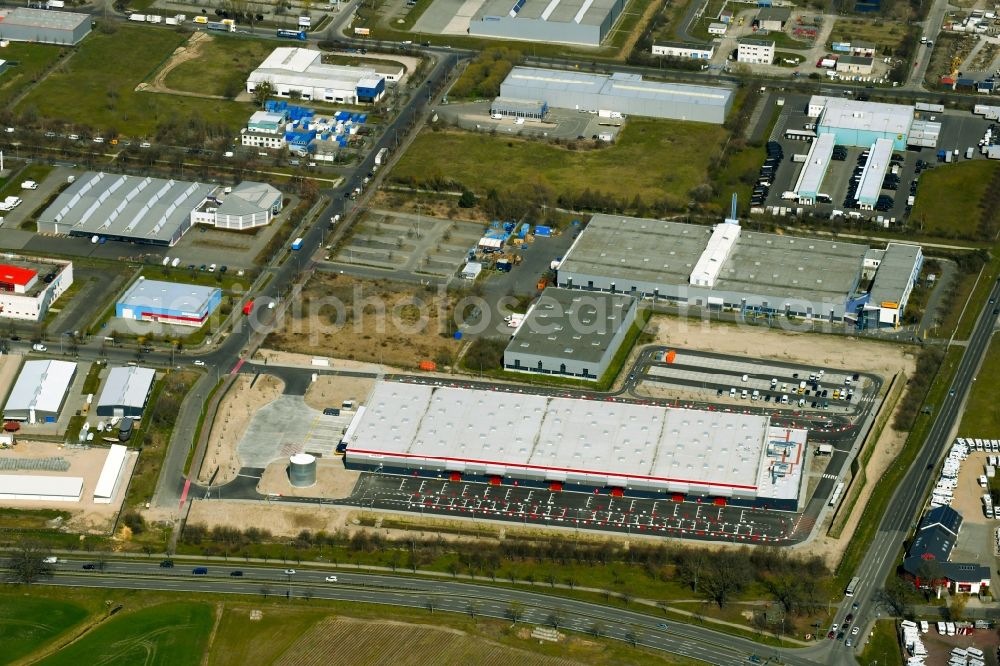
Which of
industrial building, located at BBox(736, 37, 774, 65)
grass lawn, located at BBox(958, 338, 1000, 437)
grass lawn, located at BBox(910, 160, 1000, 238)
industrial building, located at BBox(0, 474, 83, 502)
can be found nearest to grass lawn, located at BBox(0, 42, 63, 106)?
industrial building, located at BBox(0, 474, 83, 502)

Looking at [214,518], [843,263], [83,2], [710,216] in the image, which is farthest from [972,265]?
[83,2]

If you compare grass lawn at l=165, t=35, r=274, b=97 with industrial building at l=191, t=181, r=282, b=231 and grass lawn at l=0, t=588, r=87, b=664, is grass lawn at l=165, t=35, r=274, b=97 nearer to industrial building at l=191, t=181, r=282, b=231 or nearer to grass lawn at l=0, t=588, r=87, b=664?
industrial building at l=191, t=181, r=282, b=231

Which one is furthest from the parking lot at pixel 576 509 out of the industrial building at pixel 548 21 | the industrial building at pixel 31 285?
the industrial building at pixel 548 21

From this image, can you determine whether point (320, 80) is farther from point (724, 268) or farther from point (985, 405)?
point (985, 405)

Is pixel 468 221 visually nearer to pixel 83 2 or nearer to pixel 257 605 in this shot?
pixel 257 605

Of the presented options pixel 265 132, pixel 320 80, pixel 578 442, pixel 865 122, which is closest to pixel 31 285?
pixel 265 132
